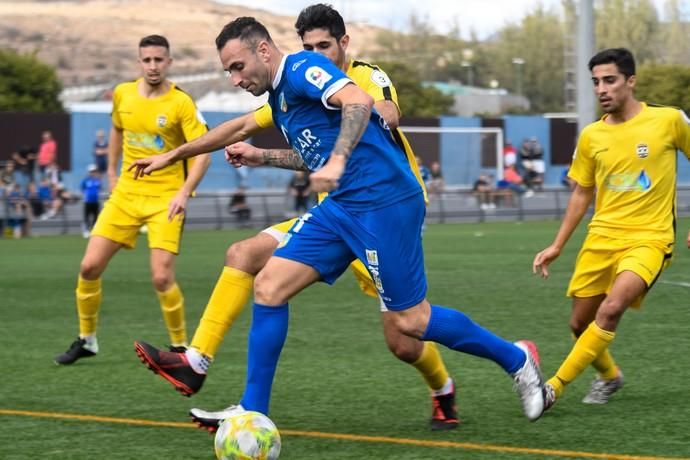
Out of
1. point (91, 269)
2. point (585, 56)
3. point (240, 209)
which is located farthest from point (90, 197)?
point (91, 269)

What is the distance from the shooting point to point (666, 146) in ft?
23.8

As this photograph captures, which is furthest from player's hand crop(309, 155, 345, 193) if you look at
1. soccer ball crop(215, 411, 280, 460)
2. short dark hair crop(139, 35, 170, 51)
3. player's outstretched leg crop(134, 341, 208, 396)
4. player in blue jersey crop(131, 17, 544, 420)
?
short dark hair crop(139, 35, 170, 51)

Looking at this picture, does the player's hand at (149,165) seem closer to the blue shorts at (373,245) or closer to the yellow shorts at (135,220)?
the blue shorts at (373,245)

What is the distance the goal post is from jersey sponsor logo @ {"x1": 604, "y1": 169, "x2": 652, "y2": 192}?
2969cm

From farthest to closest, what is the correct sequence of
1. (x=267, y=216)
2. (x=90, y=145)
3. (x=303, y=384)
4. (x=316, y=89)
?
(x=90, y=145) < (x=267, y=216) < (x=303, y=384) < (x=316, y=89)

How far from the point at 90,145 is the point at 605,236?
3114cm

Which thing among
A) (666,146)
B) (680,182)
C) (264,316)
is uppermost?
(666,146)

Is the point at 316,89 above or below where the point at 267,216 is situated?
above

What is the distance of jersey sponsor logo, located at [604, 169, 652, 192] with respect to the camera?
7.25m

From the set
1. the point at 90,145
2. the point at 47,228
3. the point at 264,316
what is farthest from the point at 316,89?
the point at 90,145

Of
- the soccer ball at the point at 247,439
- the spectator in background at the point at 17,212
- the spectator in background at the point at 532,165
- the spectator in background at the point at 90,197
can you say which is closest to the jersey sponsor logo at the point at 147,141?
the soccer ball at the point at 247,439

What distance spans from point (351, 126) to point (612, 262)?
2.27 metres

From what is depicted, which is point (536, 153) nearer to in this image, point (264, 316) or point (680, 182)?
point (680, 182)

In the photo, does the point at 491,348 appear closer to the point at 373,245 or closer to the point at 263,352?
the point at 373,245
